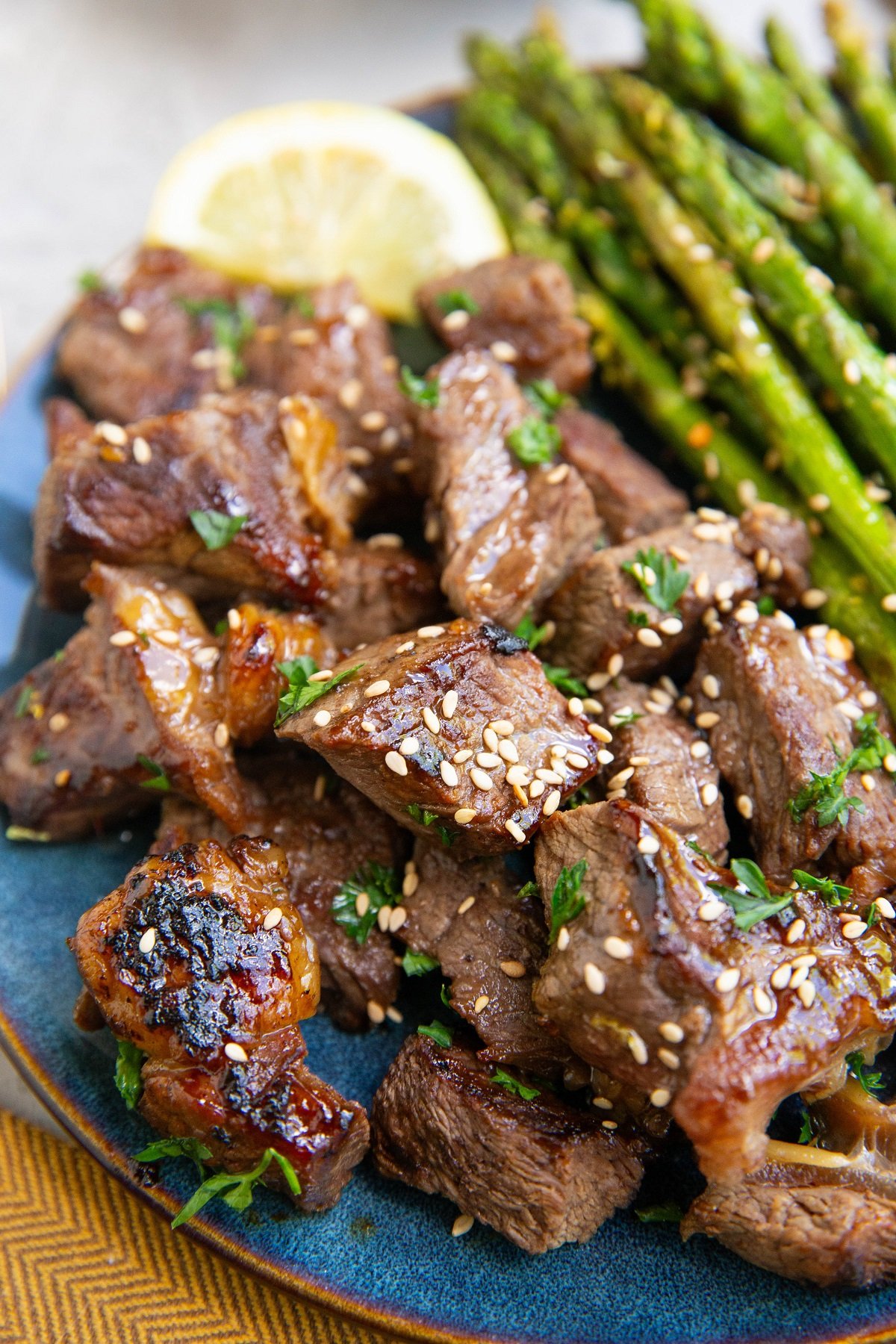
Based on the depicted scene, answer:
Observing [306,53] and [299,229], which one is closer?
[299,229]

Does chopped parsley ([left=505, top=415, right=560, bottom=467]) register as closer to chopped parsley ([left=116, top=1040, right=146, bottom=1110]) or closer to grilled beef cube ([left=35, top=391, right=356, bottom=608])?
grilled beef cube ([left=35, top=391, right=356, bottom=608])

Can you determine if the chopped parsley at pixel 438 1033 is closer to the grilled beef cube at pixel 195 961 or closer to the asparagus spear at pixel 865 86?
the grilled beef cube at pixel 195 961

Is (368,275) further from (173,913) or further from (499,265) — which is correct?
(173,913)

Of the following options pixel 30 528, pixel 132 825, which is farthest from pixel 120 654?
pixel 30 528

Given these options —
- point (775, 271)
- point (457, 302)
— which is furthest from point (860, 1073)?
point (457, 302)

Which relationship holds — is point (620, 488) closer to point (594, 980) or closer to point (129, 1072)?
point (594, 980)

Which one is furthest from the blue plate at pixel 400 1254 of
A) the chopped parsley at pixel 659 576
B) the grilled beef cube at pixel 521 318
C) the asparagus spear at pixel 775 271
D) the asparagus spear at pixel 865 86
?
the asparagus spear at pixel 865 86
